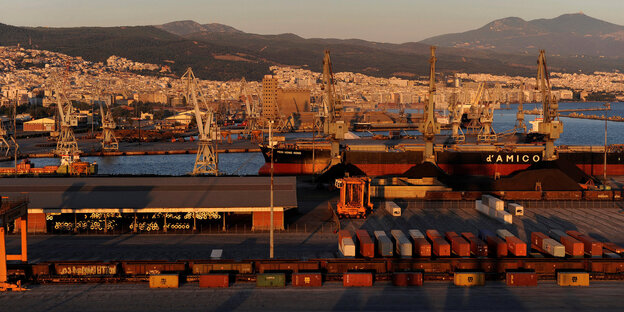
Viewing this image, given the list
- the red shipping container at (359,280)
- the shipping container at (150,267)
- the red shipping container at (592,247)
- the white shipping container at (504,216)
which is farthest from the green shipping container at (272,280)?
the white shipping container at (504,216)

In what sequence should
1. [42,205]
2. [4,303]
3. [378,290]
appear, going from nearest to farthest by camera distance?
1. [4,303]
2. [378,290]
3. [42,205]

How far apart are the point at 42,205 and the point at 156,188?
23.0ft

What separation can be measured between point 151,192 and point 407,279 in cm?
1884

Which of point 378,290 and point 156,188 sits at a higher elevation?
point 156,188

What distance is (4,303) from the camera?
23.5m

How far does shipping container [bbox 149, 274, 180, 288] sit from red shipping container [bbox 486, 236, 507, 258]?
14.8 metres

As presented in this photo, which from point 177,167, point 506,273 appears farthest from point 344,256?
point 177,167

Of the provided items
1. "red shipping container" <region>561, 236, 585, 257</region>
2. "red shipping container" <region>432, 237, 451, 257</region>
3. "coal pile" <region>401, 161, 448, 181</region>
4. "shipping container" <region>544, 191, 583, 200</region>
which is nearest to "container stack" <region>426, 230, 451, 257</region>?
"red shipping container" <region>432, 237, 451, 257</region>

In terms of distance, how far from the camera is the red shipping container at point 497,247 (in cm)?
2859

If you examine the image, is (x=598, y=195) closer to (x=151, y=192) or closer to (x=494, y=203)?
(x=494, y=203)

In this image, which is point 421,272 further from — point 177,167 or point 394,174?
point 177,167

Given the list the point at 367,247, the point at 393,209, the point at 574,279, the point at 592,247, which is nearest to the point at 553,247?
the point at 592,247

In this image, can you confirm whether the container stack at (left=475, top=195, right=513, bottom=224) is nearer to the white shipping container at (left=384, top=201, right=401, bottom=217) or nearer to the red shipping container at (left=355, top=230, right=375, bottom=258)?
the white shipping container at (left=384, top=201, right=401, bottom=217)

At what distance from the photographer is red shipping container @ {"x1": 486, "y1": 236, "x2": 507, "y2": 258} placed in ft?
93.8
